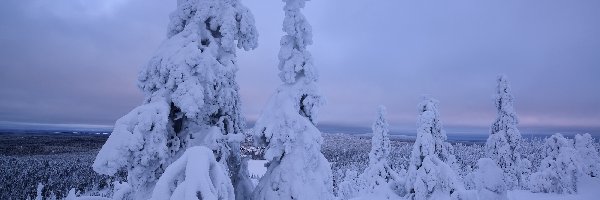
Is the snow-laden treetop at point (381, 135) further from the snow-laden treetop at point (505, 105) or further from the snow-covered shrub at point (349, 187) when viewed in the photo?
the snow-covered shrub at point (349, 187)

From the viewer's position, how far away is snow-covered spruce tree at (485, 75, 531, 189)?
34.4m

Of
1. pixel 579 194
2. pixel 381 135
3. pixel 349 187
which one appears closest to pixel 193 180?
pixel 381 135

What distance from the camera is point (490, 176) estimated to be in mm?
18406

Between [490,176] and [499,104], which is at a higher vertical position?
[499,104]

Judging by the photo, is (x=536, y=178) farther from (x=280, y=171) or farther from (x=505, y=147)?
(x=280, y=171)

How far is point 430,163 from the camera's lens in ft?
69.9

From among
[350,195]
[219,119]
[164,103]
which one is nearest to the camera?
[164,103]

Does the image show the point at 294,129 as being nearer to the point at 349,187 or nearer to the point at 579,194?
the point at 349,187

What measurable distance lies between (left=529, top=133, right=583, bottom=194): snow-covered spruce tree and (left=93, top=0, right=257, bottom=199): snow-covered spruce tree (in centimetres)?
4322

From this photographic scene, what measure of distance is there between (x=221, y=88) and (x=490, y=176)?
50.3 ft

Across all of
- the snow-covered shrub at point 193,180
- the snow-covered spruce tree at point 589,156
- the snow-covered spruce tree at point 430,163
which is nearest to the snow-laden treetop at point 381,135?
the snow-covered spruce tree at point 430,163

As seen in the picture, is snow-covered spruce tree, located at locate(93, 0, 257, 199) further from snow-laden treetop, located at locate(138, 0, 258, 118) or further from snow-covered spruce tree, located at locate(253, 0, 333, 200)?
snow-covered spruce tree, located at locate(253, 0, 333, 200)

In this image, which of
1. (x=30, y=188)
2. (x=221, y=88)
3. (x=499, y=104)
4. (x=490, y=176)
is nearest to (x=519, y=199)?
(x=499, y=104)

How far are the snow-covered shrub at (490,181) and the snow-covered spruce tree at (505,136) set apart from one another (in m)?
18.3
